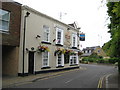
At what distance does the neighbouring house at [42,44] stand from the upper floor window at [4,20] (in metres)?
1.69

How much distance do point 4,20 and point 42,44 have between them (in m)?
5.41

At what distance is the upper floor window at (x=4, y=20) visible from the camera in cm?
1307

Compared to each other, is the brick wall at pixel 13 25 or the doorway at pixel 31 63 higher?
the brick wall at pixel 13 25

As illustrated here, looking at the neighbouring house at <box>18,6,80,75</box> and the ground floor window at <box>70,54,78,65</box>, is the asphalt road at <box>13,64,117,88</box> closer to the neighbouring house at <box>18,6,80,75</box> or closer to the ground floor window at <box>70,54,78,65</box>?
the neighbouring house at <box>18,6,80,75</box>

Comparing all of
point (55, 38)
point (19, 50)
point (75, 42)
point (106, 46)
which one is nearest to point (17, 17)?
point (19, 50)

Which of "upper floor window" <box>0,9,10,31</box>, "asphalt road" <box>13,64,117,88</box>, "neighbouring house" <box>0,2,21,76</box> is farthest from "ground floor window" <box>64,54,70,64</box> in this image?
"upper floor window" <box>0,9,10,31</box>

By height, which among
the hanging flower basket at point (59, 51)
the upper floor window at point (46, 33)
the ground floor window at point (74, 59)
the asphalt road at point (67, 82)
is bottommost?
the asphalt road at point (67, 82)

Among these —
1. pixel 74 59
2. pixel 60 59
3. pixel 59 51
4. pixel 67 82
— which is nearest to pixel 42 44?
pixel 59 51

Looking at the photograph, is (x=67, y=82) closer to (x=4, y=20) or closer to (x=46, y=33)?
(x=4, y=20)

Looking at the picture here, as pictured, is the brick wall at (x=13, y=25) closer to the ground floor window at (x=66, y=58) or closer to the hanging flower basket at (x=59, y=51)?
the hanging flower basket at (x=59, y=51)

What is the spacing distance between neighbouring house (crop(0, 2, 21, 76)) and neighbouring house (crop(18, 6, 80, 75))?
1.52 ft

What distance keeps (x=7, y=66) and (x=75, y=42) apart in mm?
13365

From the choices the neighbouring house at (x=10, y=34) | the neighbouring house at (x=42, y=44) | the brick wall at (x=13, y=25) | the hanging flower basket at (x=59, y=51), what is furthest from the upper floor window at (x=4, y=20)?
the hanging flower basket at (x=59, y=51)

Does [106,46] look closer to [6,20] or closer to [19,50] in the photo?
[19,50]
